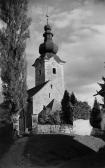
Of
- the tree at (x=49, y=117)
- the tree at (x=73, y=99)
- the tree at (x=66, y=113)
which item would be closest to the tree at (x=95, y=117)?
the tree at (x=66, y=113)

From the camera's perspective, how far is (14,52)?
32.1 metres

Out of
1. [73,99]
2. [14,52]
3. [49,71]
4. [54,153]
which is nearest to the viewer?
[54,153]

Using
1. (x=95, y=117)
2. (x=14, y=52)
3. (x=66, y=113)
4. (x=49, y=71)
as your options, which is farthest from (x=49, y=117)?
(x=14, y=52)

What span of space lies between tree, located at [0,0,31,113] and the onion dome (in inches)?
1584

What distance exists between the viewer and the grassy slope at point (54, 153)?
2017 cm

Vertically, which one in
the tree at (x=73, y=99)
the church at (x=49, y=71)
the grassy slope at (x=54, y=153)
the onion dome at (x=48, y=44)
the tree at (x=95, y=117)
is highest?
the onion dome at (x=48, y=44)

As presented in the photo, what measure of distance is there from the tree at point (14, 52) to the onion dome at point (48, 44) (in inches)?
1584

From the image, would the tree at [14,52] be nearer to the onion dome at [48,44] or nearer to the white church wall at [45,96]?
the white church wall at [45,96]

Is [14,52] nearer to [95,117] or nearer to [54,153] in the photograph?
[54,153]

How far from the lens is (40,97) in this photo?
66.9m

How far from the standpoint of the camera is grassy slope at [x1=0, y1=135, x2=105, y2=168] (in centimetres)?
2017

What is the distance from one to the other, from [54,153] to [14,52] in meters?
12.4

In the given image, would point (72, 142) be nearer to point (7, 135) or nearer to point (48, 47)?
point (7, 135)

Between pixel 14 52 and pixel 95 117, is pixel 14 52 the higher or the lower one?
the higher one
